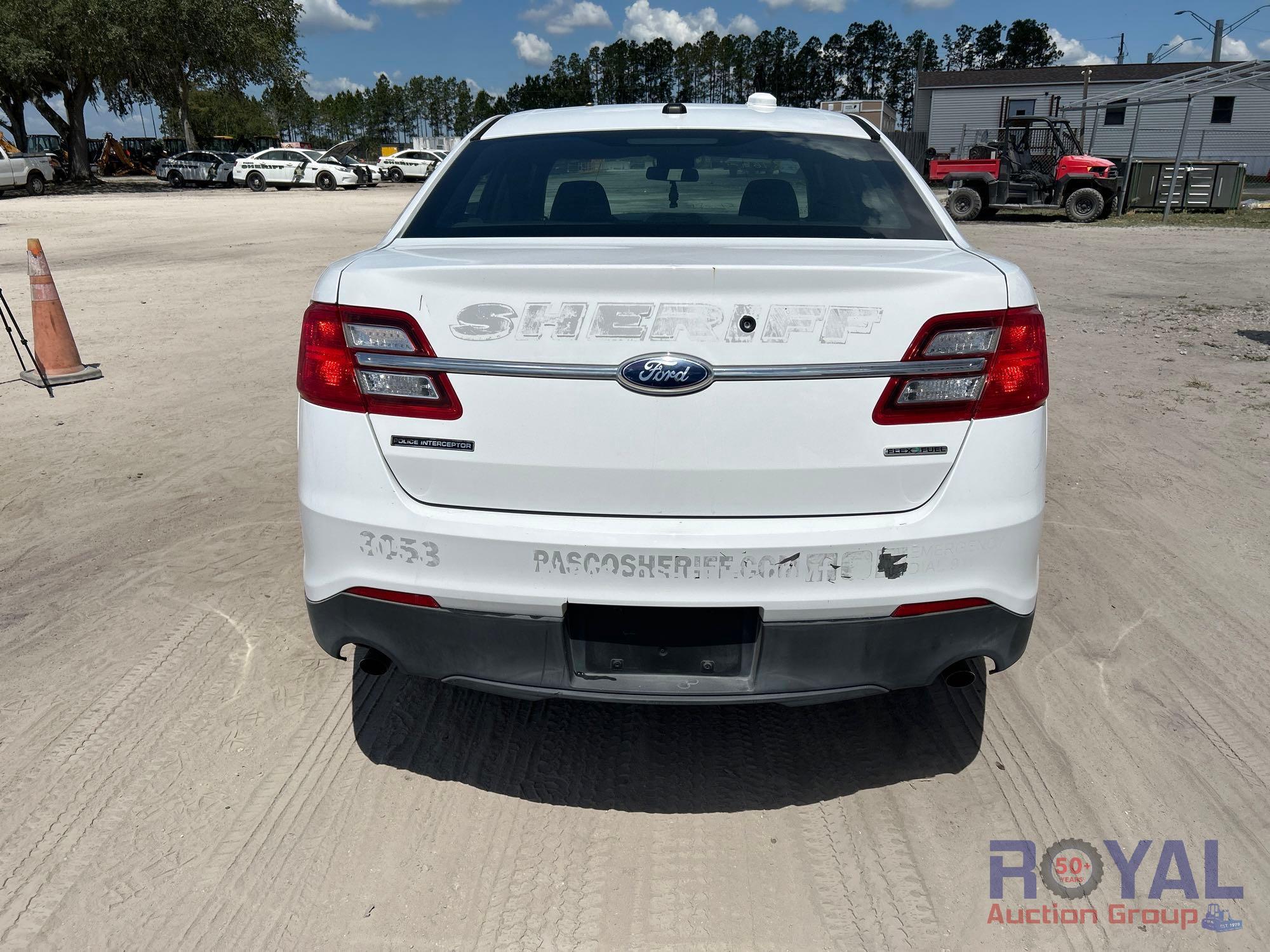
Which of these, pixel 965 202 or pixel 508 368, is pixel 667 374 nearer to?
pixel 508 368

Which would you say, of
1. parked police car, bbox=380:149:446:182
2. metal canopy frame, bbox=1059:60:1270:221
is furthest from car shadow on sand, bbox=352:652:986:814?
parked police car, bbox=380:149:446:182

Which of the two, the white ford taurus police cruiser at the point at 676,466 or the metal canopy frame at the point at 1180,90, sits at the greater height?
the metal canopy frame at the point at 1180,90

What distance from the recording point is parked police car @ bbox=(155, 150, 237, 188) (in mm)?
39312

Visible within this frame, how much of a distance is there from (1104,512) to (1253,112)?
49.3 m

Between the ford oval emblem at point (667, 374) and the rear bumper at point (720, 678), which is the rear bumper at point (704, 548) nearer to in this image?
the rear bumper at point (720, 678)

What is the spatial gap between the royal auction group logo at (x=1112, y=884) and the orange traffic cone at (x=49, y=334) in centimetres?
681

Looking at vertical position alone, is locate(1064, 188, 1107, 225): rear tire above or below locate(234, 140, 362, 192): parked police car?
below

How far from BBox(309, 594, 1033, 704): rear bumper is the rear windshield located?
107 cm

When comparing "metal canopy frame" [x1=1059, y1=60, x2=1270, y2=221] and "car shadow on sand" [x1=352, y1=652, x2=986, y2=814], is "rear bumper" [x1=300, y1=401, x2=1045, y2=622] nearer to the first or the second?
"car shadow on sand" [x1=352, y1=652, x2=986, y2=814]

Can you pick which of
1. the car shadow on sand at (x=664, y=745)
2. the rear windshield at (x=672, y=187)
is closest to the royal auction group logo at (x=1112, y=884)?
the car shadow on sand at (x=664, y=745)

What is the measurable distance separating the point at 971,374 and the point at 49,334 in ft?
22.6

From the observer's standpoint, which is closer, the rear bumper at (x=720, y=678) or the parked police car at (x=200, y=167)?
the rear bumper at (x=720, y=678)

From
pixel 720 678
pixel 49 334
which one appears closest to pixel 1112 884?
pixel 720 678

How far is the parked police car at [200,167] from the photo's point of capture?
1548 inches
